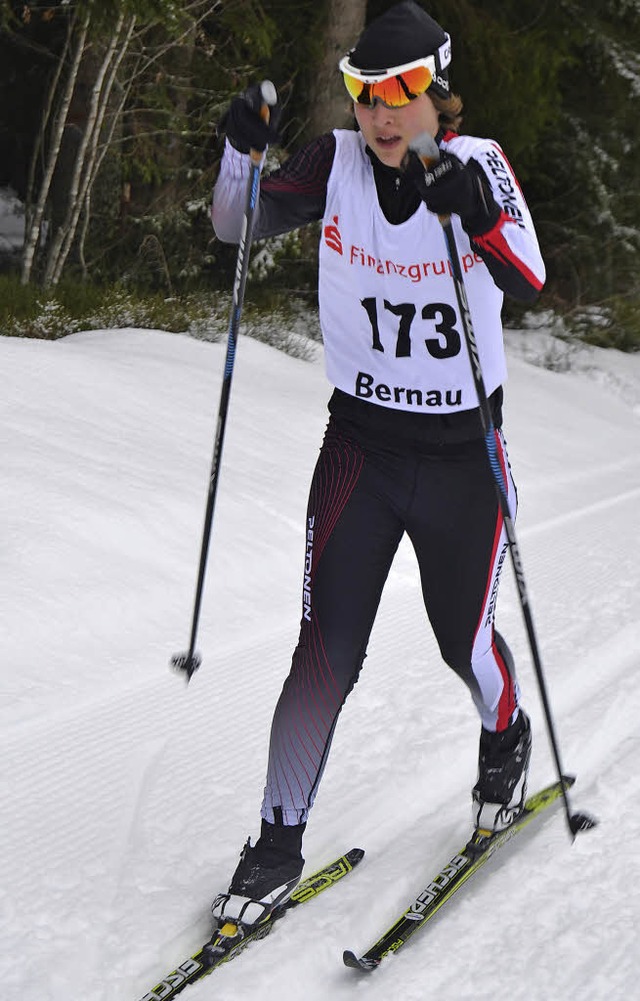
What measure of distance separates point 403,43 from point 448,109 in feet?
0.60

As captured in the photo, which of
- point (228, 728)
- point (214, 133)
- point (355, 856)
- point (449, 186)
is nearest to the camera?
point (449, 186)

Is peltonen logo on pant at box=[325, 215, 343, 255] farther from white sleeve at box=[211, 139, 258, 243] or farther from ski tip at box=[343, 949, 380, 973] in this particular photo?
ski tip at box=[343, 949, 380, 973]

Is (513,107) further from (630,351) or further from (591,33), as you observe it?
(630,351)

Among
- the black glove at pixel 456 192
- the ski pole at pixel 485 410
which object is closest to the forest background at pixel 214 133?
the ski pole at pixel 485 410

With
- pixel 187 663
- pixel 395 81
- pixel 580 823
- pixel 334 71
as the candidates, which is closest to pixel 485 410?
pixel 395 81

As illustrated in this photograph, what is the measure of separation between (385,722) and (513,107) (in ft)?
32.9

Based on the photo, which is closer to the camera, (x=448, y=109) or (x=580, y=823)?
(x=448, y=109)

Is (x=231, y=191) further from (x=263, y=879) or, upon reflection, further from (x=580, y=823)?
(x=580, y=823)

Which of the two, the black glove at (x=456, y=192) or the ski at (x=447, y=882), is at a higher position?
the black glove at (x=456, y=192)

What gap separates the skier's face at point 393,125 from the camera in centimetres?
217

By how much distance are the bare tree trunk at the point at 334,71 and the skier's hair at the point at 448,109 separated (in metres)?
8.74

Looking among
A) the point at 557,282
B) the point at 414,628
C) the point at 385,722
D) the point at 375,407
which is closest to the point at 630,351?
the point at 557,282

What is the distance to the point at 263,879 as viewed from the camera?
7.64ft

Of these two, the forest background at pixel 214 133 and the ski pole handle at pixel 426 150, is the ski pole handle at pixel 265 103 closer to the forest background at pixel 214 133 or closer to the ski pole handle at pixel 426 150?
the ski pole handle at pixel 426 150
